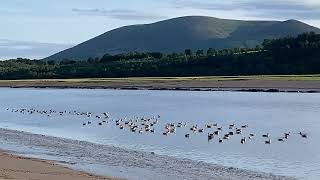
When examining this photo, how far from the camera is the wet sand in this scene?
1669 centimetres

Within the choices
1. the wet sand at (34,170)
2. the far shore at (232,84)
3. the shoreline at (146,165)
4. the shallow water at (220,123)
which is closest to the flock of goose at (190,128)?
the shallow water at (220,123)

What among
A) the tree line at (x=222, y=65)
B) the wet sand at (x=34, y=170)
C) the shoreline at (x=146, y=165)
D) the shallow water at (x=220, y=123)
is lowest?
the shallow water at (x=220, y=123)

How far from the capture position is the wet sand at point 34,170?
657 inches

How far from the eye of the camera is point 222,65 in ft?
302

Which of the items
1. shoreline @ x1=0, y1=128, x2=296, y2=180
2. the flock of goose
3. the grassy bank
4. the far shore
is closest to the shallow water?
the flock of goose

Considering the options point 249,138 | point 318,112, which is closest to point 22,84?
point 318,112

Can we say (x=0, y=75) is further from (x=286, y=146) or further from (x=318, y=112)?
(x=286, y=146)

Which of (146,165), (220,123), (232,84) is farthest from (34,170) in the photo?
(232,84)

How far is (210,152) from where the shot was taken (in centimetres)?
2361

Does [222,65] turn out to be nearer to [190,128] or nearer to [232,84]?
[232,84]

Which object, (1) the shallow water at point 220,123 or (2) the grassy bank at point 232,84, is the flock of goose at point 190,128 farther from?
(2) the grassy bank at point 232,84

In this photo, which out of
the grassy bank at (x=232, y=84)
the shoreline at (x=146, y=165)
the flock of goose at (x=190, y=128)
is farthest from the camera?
A: the grassy bank at (x=232, y=84)

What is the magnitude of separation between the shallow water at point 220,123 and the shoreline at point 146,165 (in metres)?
0.53

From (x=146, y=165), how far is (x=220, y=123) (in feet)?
54.1
